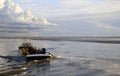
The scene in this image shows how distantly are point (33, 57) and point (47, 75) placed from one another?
15974mm

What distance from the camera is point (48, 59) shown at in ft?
186

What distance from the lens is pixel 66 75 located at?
3856 cm

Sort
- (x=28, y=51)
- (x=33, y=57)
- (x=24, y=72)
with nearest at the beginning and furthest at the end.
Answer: (x=24, y=72) < (x=33, y=57) < (x=28, y=51)

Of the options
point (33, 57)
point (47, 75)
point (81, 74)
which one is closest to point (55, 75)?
point (47, 75)

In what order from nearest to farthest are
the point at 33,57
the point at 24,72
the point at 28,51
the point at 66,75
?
1. the point at 66,75
2. the point at 24,72
3. the point at 33,57
4. the point at 28,51

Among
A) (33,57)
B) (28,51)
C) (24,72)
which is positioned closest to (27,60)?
(33,57)

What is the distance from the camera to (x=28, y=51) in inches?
2527

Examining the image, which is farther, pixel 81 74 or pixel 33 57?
pixel 33 57

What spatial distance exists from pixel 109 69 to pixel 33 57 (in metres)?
17.4

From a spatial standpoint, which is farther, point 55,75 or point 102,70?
point 102,70

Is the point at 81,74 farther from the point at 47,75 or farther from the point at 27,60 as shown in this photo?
the point at 27,60

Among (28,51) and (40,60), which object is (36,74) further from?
(28,51)

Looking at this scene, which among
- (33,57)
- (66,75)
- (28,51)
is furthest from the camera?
(28,51)

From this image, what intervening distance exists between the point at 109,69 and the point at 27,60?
18461 mm
